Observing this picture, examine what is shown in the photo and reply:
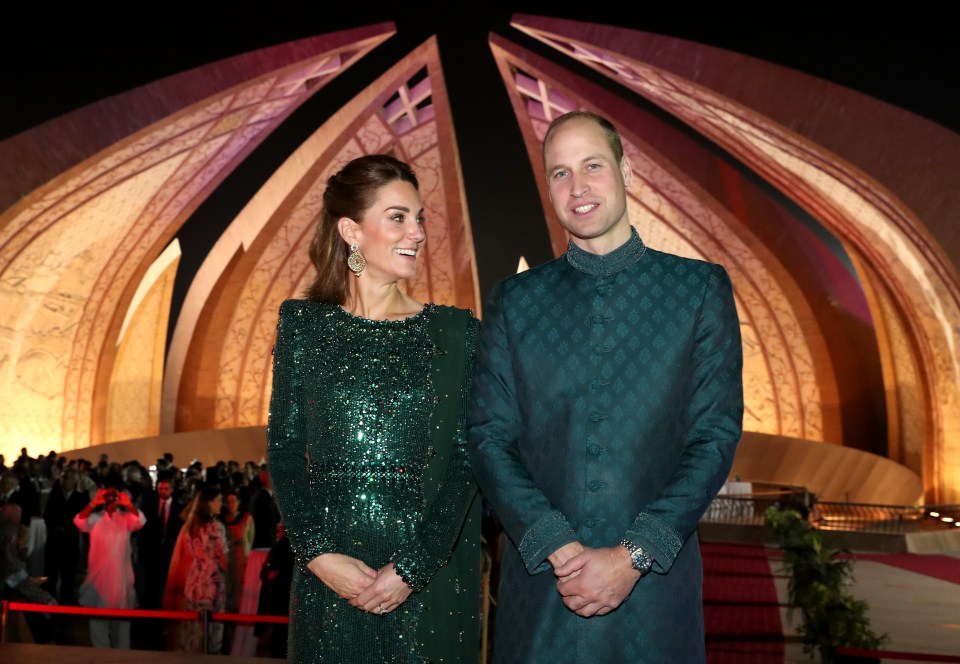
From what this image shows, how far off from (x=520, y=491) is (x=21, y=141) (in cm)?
813

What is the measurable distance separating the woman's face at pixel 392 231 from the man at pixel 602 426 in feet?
0.95

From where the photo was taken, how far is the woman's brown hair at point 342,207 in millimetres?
2043

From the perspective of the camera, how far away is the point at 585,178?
5.70 feet

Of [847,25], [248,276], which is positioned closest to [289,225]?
[248,276]

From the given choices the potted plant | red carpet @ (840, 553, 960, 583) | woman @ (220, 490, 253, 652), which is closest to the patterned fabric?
woman @ (220, 490, 253, 652)

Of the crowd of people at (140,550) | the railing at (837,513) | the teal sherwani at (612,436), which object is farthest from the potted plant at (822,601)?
the railing at (837,513)

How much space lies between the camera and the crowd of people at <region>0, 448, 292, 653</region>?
16.6 ft

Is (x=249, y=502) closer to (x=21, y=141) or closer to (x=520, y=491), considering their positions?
(x=21, y=141)

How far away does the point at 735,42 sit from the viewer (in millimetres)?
9109

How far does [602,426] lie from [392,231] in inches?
26.4

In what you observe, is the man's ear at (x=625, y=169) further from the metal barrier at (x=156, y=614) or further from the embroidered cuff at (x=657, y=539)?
the metal barrier at (x=156, y=614)

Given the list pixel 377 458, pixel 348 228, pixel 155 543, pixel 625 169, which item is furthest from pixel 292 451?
pixel 155 543

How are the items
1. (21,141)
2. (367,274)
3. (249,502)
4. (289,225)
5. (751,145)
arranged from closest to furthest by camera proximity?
(367,274) → (249,502) → (21,141) → (751,145) → (289,225)

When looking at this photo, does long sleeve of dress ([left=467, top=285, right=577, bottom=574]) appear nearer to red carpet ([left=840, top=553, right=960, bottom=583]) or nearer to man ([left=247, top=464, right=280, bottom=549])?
man ([left=247, top=464, right=280, bottom=549])
